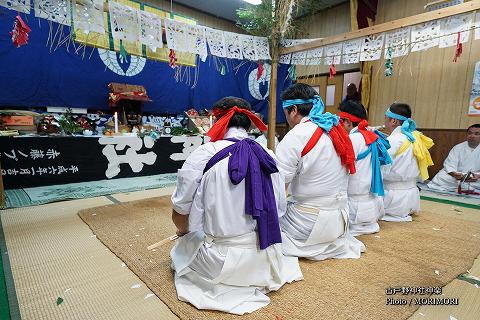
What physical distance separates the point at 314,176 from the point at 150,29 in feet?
9.28

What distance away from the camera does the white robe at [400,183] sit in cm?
274

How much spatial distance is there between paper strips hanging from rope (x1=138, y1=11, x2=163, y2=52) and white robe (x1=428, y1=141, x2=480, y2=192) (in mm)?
4786

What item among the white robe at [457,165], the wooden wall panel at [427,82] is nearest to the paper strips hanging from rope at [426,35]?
the wooden wall panel at [427,82]

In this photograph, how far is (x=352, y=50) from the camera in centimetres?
423

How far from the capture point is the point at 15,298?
1.44 meters

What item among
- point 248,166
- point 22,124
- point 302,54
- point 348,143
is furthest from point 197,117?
point 248,166

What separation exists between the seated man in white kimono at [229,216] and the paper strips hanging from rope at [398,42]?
341 centimetres

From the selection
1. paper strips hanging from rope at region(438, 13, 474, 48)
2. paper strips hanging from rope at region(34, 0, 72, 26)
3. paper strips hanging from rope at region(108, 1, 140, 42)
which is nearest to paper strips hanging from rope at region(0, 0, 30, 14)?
paper strips hanging from rope at region(34, 0, 72, 26)

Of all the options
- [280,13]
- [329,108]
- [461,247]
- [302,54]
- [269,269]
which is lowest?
[461,247]

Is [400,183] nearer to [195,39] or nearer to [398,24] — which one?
[398,24]

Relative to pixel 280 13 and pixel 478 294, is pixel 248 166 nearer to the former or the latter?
pixel 478 294

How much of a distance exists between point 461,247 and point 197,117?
15.4ft

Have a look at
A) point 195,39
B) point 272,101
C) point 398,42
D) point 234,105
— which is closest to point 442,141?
point 398,42

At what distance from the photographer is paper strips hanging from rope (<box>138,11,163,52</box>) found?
3.29 metres
